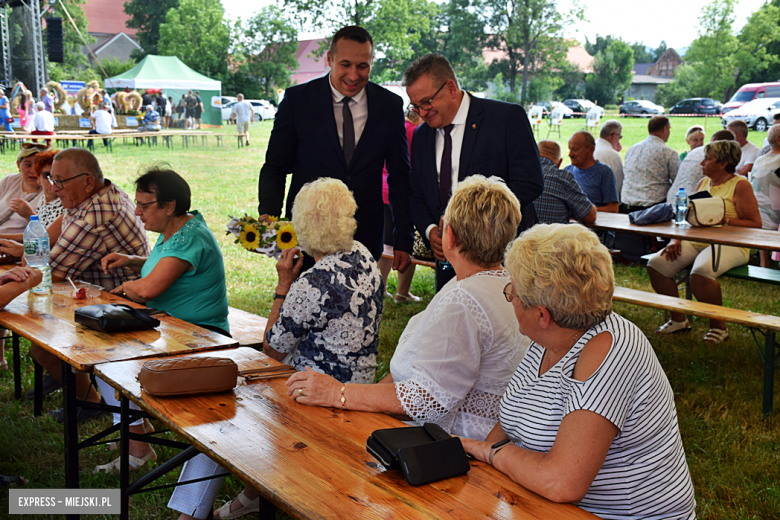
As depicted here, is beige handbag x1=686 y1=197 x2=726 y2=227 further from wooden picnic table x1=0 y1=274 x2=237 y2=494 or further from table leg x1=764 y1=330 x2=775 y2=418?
wooden picnic table x1=0 y1=274 x2=237 y2=494

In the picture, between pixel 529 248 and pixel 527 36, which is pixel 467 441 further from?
pixel 527 36

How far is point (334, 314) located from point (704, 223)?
3474mm

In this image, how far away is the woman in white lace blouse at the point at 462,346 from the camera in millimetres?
1614

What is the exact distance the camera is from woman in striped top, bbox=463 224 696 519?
1.23 metres

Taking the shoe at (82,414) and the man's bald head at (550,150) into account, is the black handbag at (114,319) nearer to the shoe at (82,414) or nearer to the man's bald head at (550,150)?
the shoe at (82,414)

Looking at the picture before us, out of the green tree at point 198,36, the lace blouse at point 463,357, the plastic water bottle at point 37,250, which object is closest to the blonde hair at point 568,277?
the lace blouse at point 463,357

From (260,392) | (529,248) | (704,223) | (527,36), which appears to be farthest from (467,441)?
(527,36)

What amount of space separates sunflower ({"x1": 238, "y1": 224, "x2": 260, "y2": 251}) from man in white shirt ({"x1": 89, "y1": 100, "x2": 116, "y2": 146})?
1570 centimetres

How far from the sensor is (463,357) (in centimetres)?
161

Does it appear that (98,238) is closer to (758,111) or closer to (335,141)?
(335,141)

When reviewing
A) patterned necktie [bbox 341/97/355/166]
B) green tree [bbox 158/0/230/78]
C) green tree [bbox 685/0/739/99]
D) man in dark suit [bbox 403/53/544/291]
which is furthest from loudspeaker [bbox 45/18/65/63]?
green tree [bbox 685/0/739/99]

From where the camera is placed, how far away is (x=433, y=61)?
2824 millimetres

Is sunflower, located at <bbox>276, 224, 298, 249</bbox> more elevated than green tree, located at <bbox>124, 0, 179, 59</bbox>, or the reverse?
green tree, located at <bbox>124, 0, 179, 59</bbox>

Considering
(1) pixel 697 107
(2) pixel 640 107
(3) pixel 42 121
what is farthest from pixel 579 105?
(3) pixel 42 121
